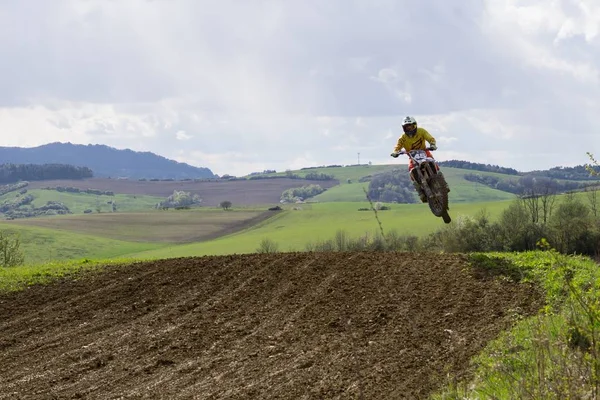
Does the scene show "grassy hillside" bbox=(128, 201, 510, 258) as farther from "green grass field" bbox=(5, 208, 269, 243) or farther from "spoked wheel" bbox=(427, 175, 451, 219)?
"spoked wheel" bbox=(427, 175, 451, 219)

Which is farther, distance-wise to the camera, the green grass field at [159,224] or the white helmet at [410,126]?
the green grass field at [159,224]

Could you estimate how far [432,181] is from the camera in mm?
17141

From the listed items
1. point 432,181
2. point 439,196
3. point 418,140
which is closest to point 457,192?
point 418,140

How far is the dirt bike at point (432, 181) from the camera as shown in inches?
671

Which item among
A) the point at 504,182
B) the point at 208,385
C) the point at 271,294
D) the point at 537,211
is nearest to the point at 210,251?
the point at 537,211

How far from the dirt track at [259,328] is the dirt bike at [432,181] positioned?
147 centimetres

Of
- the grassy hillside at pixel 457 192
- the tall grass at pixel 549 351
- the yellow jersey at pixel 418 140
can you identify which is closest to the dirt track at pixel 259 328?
the tall grass at pixel 549 351

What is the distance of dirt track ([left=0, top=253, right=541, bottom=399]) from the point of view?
949 cm

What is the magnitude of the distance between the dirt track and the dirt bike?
1.47 metres

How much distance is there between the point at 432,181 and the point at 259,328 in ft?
22.4

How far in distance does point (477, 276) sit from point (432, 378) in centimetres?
571

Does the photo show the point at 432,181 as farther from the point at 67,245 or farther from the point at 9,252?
the point at 67,245

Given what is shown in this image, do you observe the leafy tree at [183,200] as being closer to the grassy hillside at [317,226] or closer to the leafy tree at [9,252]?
the grassy hillside at [317,226]

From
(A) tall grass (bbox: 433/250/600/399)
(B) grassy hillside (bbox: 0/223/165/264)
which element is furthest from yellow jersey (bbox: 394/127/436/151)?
(B) grassy hillside (bbox: 0/223/165/264)
